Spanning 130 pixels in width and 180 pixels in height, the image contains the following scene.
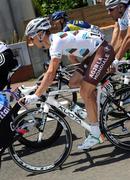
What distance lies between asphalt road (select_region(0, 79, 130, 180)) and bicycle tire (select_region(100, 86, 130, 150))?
15 cm

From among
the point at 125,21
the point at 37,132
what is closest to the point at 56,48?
the point at 37,132

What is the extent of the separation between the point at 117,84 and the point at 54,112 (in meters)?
1.15

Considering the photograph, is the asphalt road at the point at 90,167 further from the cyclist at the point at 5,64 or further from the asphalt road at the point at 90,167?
the cyclist at the point at 5,64

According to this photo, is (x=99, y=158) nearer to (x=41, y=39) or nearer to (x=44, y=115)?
(x=44, y=115)

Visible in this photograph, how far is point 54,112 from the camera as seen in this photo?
588 cm

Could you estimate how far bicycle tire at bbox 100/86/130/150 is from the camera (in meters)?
5.99

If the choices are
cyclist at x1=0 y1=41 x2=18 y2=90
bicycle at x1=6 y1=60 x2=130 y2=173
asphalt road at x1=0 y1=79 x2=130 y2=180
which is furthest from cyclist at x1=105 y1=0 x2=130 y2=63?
cyclist at x1=0 y1=41 x2=18 y2=90

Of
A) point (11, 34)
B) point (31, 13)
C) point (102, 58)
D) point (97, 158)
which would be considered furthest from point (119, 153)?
point (31, 13)

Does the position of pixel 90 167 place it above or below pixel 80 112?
below

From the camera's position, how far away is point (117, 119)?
19.9 feet

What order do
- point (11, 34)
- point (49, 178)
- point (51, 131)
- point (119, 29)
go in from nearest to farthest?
point (49, 178) < point (51, 131) < point (119, 29) < point (11, 34)

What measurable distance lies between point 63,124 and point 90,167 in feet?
1.99

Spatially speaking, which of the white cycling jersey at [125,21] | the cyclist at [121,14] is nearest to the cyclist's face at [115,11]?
the cyclist at [121,14]

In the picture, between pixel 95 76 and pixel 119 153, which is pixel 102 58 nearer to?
pixel 95 76
